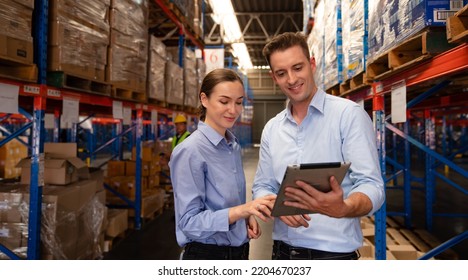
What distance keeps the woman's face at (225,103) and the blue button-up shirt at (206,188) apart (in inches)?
2.6

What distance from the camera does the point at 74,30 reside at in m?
3.10

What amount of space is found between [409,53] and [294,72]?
1.37 m

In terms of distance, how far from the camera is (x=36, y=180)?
Answer: 2.87 m

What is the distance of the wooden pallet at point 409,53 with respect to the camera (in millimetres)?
2010

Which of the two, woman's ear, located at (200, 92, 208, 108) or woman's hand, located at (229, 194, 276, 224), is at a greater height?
woman's ear, located at (200, 92, 208, 108)

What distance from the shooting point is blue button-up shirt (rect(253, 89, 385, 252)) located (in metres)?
1.39

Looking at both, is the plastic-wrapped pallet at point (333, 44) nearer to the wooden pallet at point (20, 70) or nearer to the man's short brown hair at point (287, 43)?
the man's short brown hair at point (287, 43)

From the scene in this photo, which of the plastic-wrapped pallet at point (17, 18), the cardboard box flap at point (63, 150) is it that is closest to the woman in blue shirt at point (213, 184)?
the plastic-wrapped pallet at point (17, 18)

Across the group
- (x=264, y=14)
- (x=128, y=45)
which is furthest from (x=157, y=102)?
(x=264, y=14)

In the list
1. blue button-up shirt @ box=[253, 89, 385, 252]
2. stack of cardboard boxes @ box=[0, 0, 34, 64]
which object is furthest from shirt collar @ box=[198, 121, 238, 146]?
stack of cardboard boxes @ box=[0, 0, 34, 64]

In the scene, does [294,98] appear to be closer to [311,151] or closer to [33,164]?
[311,151]

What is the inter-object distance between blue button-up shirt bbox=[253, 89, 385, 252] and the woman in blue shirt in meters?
0.18

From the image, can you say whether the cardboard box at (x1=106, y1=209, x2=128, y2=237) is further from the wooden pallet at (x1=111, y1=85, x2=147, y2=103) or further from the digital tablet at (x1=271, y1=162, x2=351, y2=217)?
the digital tablet at (x1=271, y1=162, x2=351, y2=217)
